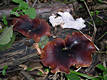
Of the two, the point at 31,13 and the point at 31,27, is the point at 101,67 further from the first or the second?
the point at 31,13

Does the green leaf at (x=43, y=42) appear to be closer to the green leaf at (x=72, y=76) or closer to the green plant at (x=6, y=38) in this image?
the green plant at (x=6, y=38)

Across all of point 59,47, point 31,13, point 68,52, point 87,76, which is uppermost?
point 31,13

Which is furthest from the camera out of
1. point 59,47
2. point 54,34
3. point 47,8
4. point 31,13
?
point 47,8

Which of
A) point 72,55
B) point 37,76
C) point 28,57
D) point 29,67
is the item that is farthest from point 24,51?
point 72,55

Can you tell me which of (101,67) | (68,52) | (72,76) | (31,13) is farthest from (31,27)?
(101,67)

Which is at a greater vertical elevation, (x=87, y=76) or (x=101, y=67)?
(x=101, y=67)

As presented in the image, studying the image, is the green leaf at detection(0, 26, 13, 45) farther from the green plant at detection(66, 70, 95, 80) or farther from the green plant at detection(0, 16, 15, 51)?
the green plant at detection(66, 70, 95, 80)

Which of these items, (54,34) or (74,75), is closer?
(74,75)

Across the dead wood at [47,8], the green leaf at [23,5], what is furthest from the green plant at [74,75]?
the green leaf at [23,5]
